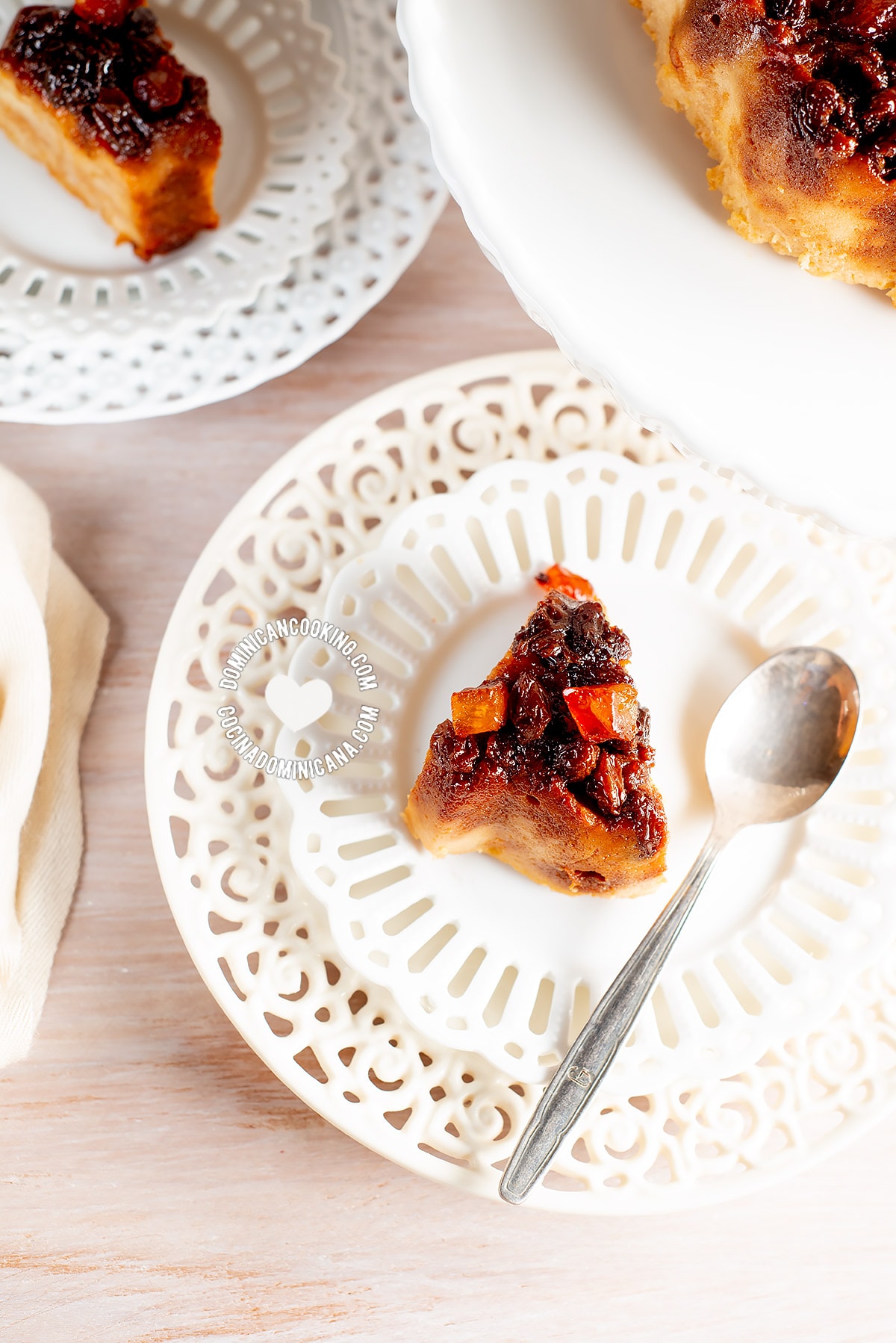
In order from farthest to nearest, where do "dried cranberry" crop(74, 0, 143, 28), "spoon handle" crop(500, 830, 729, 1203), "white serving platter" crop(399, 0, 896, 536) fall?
"dried cranberry" crop(74, 0, 143, 28) → "spoon handle" crop(500, 830, 729, 1203) → "white serving platter" crop(399, 0, 896, 536)

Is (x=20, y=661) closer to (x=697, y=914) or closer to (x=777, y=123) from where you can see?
(x=697, y=914)

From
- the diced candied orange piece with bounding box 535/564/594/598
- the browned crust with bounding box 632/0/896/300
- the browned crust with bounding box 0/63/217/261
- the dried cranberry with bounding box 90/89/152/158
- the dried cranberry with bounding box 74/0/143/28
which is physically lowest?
the diced candied orange piece with bounding box 535/564/594/598

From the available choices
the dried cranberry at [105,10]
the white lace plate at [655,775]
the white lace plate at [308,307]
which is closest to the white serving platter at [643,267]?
the white lace plate at [655,775]

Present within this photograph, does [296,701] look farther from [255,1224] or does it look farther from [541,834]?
[255,1224]

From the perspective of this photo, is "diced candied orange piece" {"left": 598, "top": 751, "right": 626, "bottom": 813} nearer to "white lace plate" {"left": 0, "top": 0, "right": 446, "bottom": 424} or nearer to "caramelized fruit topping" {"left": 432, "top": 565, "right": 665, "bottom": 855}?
"caramelized fruit topping" {"left": 432, "top": 565, "right": 665, "bottom": 855}

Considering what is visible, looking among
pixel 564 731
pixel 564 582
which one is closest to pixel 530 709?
pixel 564 731

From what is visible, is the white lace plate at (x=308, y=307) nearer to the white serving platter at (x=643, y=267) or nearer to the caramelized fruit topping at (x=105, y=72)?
the caramelized fruit topping at (x=105, y=72)

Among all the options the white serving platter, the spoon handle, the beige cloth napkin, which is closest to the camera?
the white serving platter

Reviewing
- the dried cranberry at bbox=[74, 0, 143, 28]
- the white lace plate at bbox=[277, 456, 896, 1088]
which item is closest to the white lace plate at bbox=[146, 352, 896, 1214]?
the white lace plate at bbox=[277, 456, 896, 1088]
